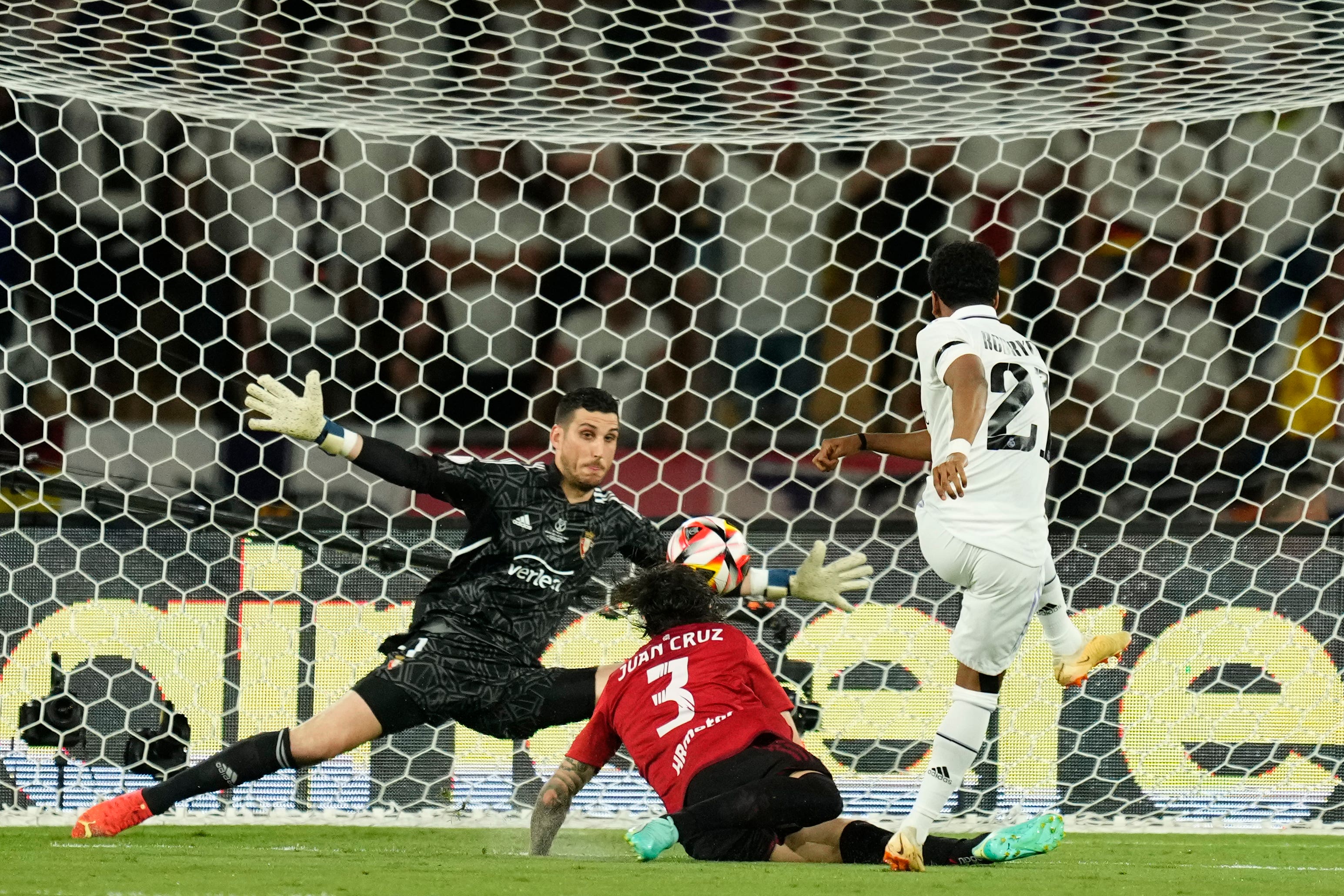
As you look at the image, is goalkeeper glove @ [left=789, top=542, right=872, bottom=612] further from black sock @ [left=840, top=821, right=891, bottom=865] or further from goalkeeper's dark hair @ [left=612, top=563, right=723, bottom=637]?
black sock @ [left=840, top=821, right=891, bottom=865]

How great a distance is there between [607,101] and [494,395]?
4.18 ft

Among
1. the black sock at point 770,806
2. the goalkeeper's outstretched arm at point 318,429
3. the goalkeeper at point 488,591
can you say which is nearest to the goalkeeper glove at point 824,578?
the goalkeeper at point 488,591

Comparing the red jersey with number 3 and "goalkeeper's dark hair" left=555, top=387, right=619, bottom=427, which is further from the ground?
"goalkeeper's dark hair" left=555, top=387, right=619, bottom=427

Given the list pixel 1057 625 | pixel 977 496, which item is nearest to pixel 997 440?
pixel 977 496

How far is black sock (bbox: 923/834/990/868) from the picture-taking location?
127 inches

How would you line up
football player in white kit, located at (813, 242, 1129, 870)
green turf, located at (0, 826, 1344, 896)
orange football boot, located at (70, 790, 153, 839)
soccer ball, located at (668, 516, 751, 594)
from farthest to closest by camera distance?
orange football boot, located at (70, 790, 153, 839) < soccer ball, located at (668, 516, 751, 594) < football player in white kit, located at (813, 242, 1129, 870) < green turf, located at (0, 826, 1344, 896)

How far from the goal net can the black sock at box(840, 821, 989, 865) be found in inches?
61.1

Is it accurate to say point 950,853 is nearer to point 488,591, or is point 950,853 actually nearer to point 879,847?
point 879,847

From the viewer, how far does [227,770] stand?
3766mm

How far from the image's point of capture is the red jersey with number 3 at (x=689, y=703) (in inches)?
128

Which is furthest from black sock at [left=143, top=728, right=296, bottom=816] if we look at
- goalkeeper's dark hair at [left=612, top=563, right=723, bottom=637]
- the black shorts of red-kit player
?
the black shorts of red-kit player

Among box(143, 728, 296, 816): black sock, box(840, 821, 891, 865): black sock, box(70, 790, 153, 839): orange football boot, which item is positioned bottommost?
box(70, 790, 153, 839): orange football boot

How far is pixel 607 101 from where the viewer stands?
5508 mm

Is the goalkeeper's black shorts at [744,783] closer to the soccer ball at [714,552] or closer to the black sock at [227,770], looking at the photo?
the soccer ball at [714,552]
